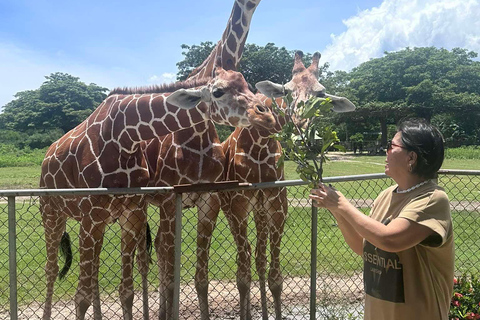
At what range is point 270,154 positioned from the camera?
13.8 ft

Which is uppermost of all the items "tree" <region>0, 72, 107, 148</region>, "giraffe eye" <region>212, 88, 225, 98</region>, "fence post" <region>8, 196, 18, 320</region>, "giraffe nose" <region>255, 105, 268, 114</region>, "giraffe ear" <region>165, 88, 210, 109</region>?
"tree" <region>0, 72, 107, 148</region>

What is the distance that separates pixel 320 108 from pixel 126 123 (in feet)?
7.42

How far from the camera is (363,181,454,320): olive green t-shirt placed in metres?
1.89

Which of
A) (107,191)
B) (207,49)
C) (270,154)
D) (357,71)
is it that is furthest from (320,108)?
(357,71)

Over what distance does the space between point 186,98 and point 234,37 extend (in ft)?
5.13

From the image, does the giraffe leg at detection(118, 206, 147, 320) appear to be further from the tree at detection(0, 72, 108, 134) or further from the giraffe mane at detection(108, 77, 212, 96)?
the tree at detection(0, 72, 108, 134)

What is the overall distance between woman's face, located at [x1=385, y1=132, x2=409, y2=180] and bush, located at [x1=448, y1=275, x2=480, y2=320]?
83.7 inches

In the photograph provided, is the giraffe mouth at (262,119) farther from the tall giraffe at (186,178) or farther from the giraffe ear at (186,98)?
the tall giraffe at (186,178)

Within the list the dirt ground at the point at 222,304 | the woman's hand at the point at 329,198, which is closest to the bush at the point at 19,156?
the dirt ground at the point at 222,304

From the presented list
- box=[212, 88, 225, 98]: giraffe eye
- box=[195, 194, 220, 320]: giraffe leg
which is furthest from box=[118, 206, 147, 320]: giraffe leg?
box=[212, 88, 225, 98]: giraffe eye

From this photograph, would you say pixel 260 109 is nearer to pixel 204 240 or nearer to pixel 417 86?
pixel 204 240

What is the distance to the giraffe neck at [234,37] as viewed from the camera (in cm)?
477

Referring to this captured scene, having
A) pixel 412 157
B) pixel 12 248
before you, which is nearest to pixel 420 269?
pixel 412 157

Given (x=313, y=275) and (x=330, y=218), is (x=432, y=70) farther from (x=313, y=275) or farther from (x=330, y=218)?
(x=313, y=275)
